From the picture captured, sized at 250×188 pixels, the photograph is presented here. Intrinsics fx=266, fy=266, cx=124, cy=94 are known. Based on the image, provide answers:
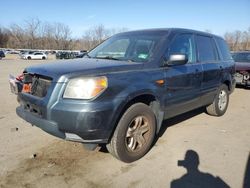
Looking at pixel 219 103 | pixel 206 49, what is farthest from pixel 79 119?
pixel 219 103

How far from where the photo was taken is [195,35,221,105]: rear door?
5.31m

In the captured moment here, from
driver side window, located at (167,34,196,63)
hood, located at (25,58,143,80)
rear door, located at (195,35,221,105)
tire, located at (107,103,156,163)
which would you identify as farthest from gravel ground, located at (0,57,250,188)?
driver side window, located at (167,34,196,63)

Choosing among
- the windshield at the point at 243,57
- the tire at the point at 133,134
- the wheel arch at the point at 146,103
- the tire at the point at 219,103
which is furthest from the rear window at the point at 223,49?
the windshield at the point at 243,57

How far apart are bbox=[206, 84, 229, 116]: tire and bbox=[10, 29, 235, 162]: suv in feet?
2.57

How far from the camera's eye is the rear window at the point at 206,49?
17.5 ft

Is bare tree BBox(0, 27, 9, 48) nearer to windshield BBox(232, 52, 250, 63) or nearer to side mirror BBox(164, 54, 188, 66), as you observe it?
windshield BBox(232, 52, 250, 63)

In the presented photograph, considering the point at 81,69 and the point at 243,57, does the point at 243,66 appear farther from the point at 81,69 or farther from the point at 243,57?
the point at 81,69

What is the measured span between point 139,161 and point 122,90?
3.82 feet

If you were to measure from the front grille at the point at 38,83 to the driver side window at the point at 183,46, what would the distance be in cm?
198

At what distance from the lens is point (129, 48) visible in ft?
15.1

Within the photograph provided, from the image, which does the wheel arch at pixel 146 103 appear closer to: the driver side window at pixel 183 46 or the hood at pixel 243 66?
the driver side window at pixel 183 46

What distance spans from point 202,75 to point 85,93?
2804 mm

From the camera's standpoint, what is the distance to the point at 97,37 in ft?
275

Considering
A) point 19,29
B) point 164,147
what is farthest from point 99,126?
point 19,29
